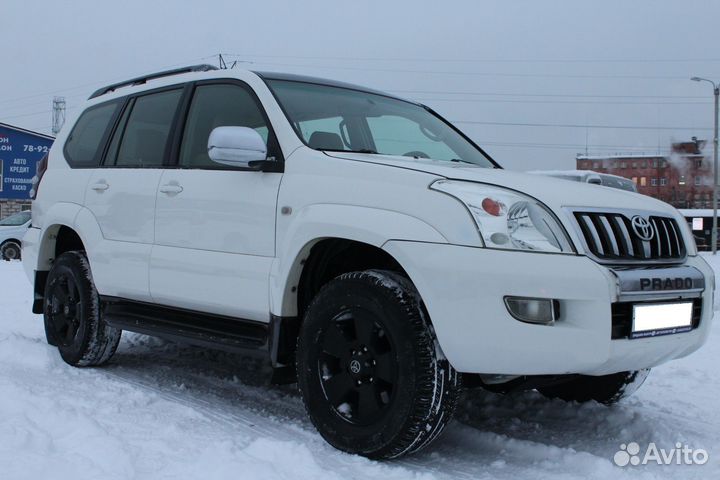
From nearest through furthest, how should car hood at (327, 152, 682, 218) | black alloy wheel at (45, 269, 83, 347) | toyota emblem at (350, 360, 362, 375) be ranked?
car hood at (327, 152, 682, 218) → toyota emblem at (350, 360, 362, 375) → black alloy wheel at (45, 269, 83, 347)

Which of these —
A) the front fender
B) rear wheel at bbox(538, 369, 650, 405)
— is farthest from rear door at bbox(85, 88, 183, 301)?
rear wheel at bbox(538, 369, 650, 405)

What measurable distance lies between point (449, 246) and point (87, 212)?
285 cm

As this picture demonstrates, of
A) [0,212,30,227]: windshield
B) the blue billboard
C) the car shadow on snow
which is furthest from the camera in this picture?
the blue billboard

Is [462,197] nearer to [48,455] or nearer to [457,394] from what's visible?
[457,394]

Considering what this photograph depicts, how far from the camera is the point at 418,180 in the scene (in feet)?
9.88

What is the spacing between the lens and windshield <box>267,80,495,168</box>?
3.77 m

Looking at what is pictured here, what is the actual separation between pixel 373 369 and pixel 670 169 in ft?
282

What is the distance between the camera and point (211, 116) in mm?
4176

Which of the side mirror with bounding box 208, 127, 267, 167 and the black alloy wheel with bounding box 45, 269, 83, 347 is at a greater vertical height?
the side mirror with bounding box 208, 127, 267, 167

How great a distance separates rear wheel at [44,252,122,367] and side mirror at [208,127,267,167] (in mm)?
1873

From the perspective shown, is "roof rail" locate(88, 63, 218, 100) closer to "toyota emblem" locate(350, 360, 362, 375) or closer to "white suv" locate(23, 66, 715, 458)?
"white suv" locate(23, 66, 715, 458)

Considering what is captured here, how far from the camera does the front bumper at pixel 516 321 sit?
268 centimetres

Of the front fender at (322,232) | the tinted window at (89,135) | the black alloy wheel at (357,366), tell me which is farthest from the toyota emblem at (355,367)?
the tinted window at (89,135)

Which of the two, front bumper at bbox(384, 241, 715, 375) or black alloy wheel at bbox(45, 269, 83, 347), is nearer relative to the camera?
front bumper at bbox(384, 241, 715, 375)
